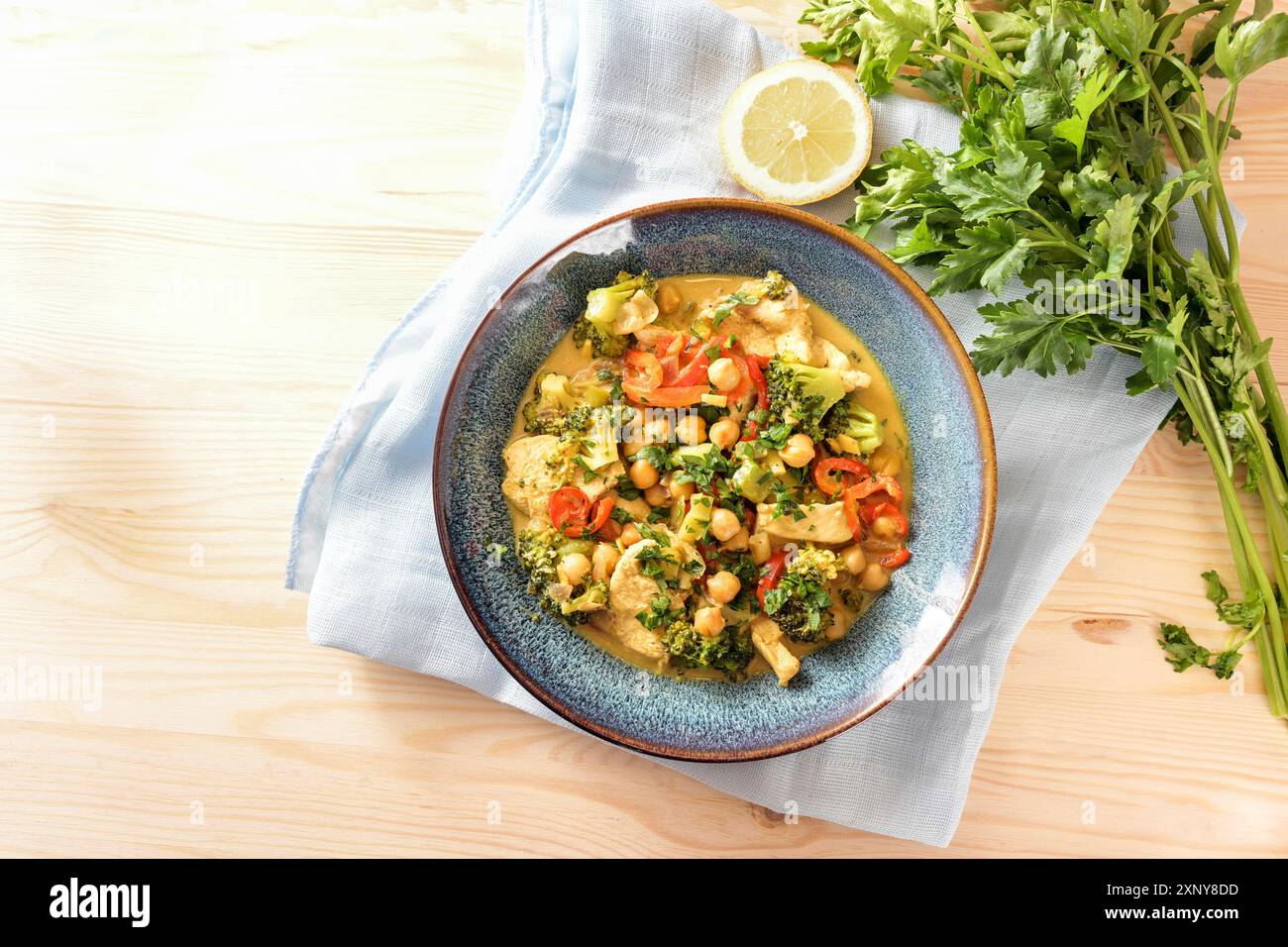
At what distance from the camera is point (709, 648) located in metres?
3.33

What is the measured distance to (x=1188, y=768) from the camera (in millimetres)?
3793

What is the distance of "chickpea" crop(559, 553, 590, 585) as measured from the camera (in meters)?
3.33

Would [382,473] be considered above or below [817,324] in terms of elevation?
below

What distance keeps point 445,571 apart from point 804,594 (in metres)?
1.48

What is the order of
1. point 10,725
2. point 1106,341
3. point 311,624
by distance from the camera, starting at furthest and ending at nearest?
point 10,725
point 311,624
point 1106,341

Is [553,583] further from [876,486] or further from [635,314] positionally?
[876,486]

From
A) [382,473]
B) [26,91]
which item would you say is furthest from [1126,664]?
[26,91]

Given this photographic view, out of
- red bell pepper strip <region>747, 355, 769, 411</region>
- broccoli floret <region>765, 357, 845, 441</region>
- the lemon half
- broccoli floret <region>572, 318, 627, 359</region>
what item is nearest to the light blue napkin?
the lemon half

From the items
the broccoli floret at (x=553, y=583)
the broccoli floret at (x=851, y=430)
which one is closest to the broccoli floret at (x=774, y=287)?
the broccoli floret at (x=851, y=430)

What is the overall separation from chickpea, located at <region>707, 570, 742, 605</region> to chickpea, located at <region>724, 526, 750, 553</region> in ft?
0.35

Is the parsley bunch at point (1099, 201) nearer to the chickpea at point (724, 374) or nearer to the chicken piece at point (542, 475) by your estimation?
the chickpea at point (724, 374)

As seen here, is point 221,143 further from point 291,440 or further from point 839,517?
point 839,517

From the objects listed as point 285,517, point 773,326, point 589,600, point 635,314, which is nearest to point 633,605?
point 589,600

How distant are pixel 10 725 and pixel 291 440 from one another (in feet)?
5.76
